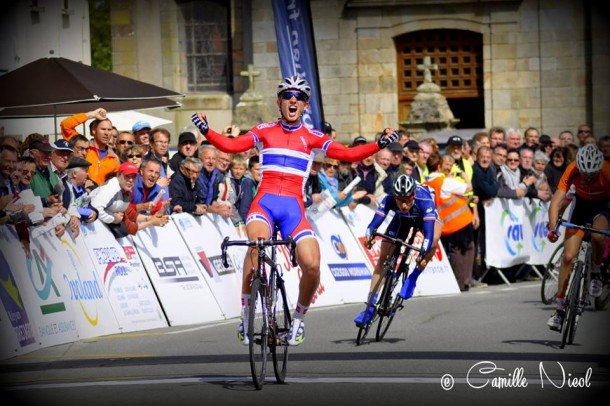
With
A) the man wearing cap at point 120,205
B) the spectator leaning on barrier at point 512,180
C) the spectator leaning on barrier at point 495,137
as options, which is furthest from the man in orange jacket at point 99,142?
the spectator leaning on barrier at point 495,137

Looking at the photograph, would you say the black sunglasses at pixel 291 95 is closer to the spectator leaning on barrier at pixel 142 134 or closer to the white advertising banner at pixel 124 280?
the white advertising banner at pixel 124 280

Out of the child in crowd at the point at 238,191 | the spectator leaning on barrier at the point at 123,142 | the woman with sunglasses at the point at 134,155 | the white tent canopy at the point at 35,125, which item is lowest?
the child in crowd at the point at 238,191

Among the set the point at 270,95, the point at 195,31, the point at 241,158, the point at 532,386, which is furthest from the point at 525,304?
the point at 195,31

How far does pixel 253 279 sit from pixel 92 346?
136 inches

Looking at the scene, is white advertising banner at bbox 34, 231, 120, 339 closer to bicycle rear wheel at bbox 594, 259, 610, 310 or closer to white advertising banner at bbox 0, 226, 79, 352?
white advertising banner at bbox 0, 226, 79, 352

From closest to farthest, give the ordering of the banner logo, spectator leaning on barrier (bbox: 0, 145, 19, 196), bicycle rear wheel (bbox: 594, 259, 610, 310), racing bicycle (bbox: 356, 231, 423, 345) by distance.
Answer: spectator leaning on barrier (bbox: 0, 145, 19, 196)
racing bicycle (bbox: 356, 231, 423, 345)
bicycle rear wheel (bbox: 594, 259, 610, 310)
the banner logo

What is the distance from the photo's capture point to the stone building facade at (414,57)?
37.9 metres

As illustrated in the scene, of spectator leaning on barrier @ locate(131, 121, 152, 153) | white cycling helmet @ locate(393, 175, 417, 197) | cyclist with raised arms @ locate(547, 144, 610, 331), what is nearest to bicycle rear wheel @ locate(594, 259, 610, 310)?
cyclist with raised arms @ locate(547, 144, 610, 331)

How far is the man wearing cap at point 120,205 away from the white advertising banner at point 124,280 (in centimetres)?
11

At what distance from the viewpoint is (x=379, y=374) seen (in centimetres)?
1241

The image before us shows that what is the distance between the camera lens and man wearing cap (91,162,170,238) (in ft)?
53.8

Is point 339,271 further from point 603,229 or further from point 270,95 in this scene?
point 270,95

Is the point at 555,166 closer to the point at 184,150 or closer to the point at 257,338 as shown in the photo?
the point at 184,150

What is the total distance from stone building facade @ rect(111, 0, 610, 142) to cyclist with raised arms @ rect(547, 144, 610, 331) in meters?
22.4
